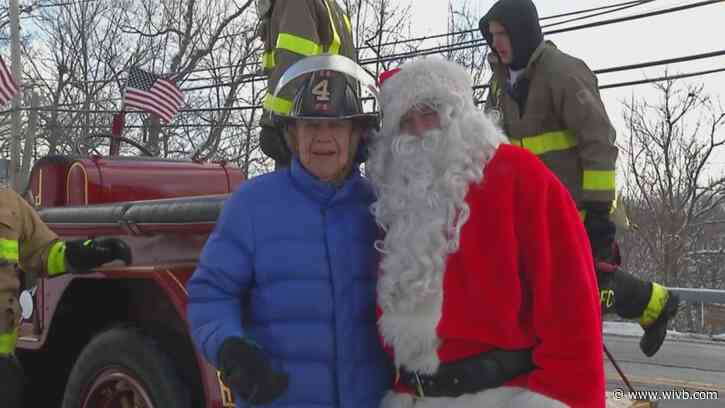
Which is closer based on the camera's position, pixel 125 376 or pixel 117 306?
pixel 125 376

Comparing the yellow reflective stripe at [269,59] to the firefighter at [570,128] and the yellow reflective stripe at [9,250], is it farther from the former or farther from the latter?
the yellow reflective stripe at [9,250]

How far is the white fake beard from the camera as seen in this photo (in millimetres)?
2127

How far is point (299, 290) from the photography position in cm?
215

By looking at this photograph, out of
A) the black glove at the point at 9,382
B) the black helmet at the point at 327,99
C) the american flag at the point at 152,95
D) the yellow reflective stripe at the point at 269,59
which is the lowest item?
the black glove at the point at 9,382

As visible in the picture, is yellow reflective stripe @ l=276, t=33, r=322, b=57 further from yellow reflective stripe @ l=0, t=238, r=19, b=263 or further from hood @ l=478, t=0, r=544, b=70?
yellow reflective stripe @ l=0, t=238, r=19, b=263

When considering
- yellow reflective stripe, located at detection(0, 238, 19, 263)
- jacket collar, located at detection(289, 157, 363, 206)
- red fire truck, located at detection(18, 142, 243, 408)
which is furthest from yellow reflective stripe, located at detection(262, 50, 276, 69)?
jacket collar, located at detection(289, 157, 363, 206)

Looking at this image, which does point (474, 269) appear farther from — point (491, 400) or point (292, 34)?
point (292, 34)

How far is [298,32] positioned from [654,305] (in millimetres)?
2016

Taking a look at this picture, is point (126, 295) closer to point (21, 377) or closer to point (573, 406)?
point (21, 377)

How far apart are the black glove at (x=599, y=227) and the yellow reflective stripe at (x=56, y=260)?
7.22 feet

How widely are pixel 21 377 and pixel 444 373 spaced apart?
2.17 meters

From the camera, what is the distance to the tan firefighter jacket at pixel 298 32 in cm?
363

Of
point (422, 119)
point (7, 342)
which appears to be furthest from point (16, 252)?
point (422, 119)

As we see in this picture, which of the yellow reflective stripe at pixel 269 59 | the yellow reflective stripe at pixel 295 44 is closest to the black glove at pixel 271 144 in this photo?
the yellow reflective stripe at pixel 295 44
